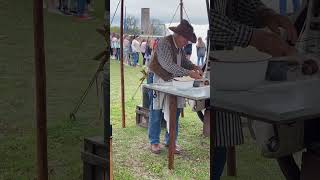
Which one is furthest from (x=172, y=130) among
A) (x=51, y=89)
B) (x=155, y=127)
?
(x=51, y=89)

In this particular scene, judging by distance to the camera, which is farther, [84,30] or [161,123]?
[161,123]

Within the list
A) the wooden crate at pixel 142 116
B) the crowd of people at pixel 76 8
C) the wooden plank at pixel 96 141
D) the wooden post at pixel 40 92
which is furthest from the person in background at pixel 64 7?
the wooden crate at pixel 142 116

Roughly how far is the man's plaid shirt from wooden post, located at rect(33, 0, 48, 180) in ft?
2.66

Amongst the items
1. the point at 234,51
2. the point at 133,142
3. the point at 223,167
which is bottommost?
the point at 133,142

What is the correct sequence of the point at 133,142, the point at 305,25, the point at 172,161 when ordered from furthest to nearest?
the point at 133,142 < the point at 172,161 < the point at 305,25

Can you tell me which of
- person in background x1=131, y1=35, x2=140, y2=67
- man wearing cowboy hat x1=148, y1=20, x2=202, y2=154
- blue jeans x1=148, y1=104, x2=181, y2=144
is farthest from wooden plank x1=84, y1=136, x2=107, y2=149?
person in background x1=131, y1=35, x2=140, y2=67

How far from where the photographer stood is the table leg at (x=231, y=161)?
1.15 meters

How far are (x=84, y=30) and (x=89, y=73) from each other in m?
0.20

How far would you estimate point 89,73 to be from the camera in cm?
181

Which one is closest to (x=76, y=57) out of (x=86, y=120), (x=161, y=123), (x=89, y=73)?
(x=89, y=73)

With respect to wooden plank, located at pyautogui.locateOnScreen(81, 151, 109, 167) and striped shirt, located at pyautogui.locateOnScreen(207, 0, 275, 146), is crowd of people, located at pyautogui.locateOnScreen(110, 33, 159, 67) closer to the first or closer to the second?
wooden plank, located at pyautogui.locateOnScreen(81, 151, 109, 167)

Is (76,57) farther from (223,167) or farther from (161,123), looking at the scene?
(161,123)

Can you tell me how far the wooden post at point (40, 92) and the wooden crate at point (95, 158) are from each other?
184mm

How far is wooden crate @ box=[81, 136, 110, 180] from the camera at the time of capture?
1828mm
